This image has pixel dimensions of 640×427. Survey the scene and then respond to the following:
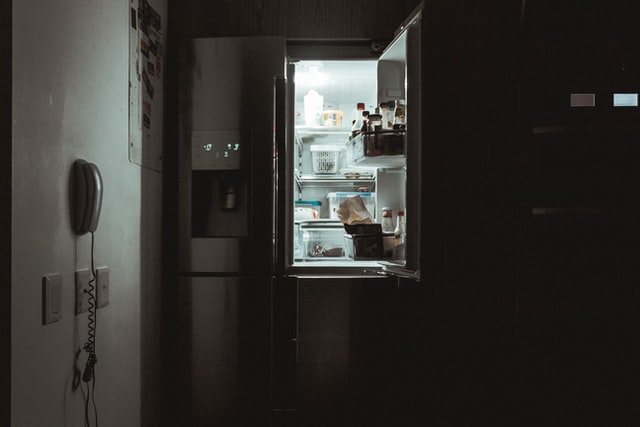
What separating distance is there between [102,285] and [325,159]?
1.33 meters

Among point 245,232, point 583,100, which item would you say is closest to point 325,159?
point 245,232

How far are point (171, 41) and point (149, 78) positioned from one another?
322mm

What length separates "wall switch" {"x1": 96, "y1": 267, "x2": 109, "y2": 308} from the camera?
1.43 metres

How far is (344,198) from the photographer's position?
2555mm

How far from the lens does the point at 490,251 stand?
1993 mm

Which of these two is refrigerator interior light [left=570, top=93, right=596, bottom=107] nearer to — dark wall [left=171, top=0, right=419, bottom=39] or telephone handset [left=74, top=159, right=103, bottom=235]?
dark wall [left=171, top=0, right=419, bottom=39]

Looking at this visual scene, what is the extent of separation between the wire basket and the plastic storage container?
14 cm

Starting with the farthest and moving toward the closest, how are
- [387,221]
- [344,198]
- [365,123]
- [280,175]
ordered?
1. [344,198]
2. [387,221]
3. [365,123]
4. [280,175]

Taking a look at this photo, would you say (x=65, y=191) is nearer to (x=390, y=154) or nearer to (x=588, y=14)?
(x=390, y=154)

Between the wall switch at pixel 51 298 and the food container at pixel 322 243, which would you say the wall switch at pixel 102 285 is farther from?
the food container at pixel 322 243

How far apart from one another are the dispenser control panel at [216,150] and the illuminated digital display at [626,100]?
4.84 feet
